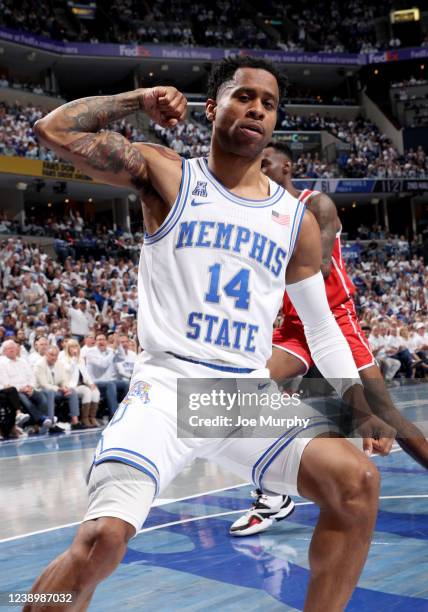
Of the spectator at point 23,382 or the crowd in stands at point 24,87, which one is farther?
the crowd in stands at point 24,87

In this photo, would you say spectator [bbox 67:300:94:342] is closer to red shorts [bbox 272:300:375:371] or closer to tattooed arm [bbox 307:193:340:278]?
red shorts [bbox 272:300:375:371]

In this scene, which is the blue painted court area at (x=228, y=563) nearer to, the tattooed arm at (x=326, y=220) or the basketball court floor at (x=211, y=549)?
the basketball court floor at (x=211, y=549)

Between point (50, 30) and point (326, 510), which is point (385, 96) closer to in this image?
point (50, 30)

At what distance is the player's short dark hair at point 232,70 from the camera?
289 centimetres

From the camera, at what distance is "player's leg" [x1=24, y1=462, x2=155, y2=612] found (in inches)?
82.8

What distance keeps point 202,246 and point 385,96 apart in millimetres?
36788

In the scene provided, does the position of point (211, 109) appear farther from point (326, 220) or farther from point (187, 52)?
point (187, 52)

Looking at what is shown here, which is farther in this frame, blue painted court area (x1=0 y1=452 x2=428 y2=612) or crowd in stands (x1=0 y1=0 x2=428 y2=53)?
crowd in stands (x1=0 y1=0 x2=428 y2=53)

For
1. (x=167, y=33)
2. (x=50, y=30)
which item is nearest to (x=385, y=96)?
(x=167, y=33)

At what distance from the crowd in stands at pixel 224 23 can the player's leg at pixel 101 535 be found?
97.6 ft

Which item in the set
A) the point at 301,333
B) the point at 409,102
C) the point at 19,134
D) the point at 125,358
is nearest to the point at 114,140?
the point at 301,333

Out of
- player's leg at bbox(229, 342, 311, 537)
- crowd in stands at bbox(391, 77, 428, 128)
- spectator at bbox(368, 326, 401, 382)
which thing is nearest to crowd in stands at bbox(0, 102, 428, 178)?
crowd in stands at bbox(391, 77, 428, 128)

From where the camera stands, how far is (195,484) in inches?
255

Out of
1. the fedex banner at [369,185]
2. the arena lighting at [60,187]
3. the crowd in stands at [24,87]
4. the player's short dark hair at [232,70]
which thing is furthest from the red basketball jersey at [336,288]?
the fedex banner at [369,185]
